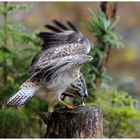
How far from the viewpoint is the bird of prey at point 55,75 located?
6.15 metres

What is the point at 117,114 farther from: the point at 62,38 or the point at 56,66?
the point at 56,66

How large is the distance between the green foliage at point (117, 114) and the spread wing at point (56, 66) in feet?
7.39

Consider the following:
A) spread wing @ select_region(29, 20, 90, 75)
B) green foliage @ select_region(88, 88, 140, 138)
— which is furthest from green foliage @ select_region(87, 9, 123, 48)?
spread wing @ select_region(29, 20, 90, 75)

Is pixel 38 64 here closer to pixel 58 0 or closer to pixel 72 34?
pixel 72 34

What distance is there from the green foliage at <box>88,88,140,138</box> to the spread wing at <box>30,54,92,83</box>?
2253 mm

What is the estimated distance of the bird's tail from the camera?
20.2 ft

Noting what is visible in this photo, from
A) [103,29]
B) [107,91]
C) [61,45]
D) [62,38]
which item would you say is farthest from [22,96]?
[107,91]

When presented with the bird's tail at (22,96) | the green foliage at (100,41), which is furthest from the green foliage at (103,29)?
the bird's tail at (22,96)

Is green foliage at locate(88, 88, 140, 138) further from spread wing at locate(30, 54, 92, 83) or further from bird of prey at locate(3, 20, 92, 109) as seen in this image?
spread wing at locate(30, 54, 92, 83)

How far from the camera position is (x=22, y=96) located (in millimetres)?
6207

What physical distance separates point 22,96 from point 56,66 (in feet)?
1.28

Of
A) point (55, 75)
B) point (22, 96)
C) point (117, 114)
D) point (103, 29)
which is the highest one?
point (103, 29)

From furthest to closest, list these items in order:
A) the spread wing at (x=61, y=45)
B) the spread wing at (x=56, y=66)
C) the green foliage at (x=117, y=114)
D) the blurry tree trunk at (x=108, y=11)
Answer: the blurry tree trunk at (x=108, y=11)
the green foliage at (x=117, y=114)
the spread wing at (x=61, y=45)
the spread wing at (x=56, y=66)

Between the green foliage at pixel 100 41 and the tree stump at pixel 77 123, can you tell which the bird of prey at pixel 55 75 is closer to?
the tree stump at pixel 77 123
